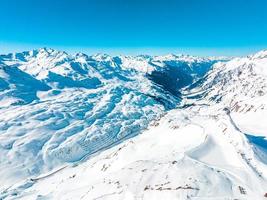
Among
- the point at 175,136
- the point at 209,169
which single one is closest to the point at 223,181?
the point at 209,169

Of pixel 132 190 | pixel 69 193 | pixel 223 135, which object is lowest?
pixel 69 193

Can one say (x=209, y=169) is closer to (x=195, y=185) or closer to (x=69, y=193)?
(x=195, y=185)

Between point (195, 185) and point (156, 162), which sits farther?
point (156, 162)

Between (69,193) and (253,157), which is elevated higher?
(253,157)

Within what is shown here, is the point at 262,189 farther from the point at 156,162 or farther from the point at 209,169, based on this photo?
the point at 156,162

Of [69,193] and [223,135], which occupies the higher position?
[223,135]

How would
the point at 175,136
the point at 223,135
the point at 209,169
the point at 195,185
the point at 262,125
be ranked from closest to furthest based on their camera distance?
the point at 195,185
the point at 209,169
the point at 223,135
the point at 175,136
the point at 262,125

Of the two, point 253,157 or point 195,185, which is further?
point 253,157

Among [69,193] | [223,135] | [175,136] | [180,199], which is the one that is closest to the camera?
[180,199]

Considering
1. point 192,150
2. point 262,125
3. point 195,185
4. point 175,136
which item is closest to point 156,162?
point 192,150
